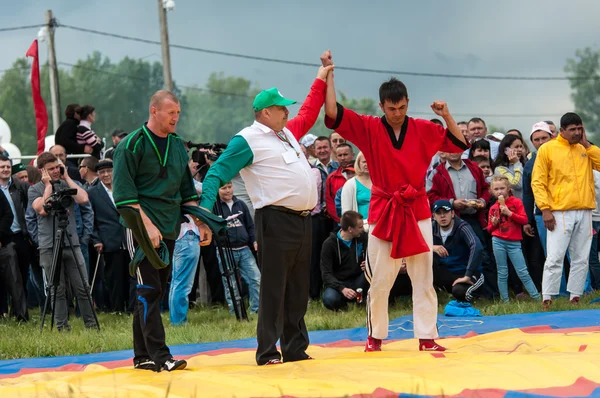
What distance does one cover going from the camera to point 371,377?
5.19m

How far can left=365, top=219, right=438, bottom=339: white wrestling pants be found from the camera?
6.98 metres

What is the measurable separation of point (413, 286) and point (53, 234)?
4.49 m

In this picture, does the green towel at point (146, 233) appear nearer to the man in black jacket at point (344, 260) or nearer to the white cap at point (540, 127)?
the man in black jacket at point (344, 260)

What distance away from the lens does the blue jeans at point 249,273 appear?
10570mm

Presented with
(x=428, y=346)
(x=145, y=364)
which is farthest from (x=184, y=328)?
(x=428, y=346)

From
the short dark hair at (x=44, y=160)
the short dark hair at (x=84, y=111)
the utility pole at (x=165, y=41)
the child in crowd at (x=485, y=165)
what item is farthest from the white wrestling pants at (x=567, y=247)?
the utility pole at (x=165, y=41)

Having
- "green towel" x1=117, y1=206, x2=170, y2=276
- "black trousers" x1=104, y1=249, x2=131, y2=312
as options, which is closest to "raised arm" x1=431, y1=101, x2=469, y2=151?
"green towel" x1=117, y1=206, x2=170, y2=276

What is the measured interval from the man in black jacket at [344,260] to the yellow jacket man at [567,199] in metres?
1.94

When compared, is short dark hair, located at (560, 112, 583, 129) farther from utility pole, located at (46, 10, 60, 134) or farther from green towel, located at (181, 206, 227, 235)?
utility pole, located at (46, 10, 60, 134)

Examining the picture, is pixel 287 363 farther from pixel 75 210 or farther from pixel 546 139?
pixel 546 139

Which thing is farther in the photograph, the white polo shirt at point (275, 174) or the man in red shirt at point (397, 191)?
the man in red shirt at point (397, 191)

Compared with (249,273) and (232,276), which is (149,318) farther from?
(249,273)

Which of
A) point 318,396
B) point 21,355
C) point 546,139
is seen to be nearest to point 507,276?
point 546,139

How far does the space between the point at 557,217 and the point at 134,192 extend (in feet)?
17.8
